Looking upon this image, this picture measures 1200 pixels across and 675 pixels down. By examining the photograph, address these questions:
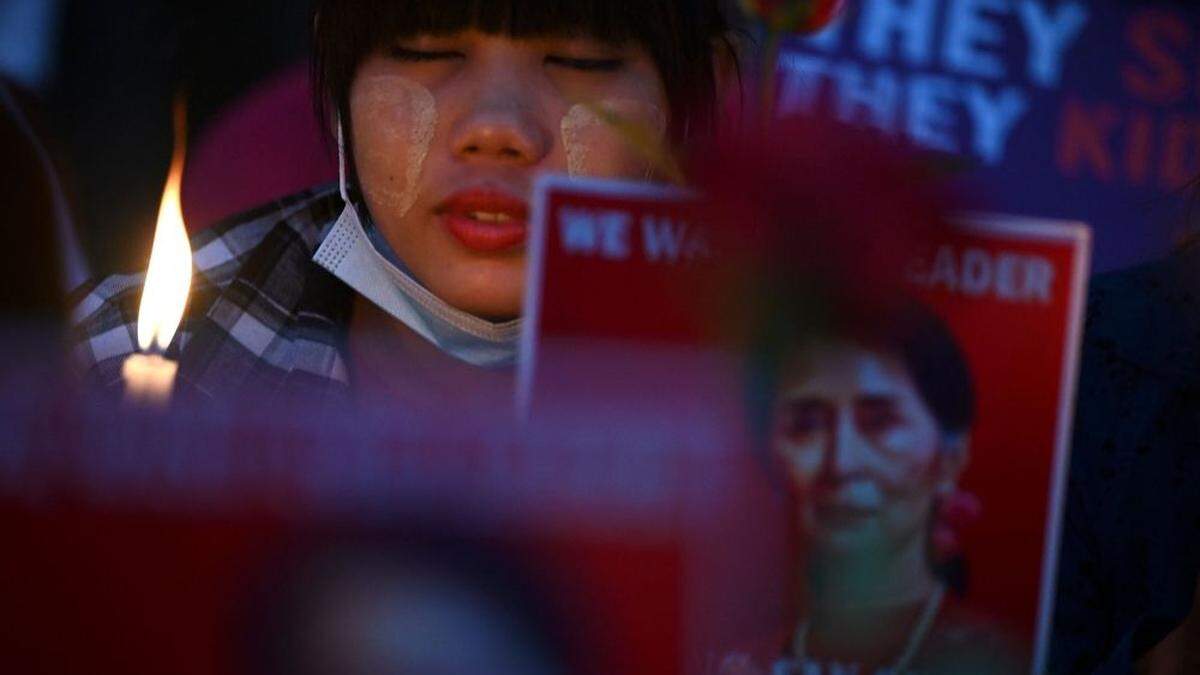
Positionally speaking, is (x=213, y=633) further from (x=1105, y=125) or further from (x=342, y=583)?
(x=1105, y=125)

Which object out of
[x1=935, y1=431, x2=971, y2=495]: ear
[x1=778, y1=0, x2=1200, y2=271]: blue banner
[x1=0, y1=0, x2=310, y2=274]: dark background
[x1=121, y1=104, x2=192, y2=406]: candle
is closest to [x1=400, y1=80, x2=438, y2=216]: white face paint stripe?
[x1=121, y1=104, x2=192, y2=406]: candle

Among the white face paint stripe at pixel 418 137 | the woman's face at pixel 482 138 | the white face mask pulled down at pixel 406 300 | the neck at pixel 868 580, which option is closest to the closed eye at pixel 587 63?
the woman's face at pixel 482 138

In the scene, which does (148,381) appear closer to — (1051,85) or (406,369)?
(406,369)

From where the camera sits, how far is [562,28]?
1218 millimetres

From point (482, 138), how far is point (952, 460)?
0.48 metres

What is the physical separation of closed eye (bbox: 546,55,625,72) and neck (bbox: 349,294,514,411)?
0.29 m

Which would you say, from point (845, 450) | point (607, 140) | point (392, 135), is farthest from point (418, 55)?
point (845, 450)

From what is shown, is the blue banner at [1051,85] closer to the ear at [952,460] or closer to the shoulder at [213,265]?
the shoulder at [213,265]

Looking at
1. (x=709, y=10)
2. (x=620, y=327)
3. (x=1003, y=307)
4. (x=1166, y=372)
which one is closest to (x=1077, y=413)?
(x=1166, y=372)

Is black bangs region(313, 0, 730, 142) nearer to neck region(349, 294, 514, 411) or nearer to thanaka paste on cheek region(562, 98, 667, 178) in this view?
thanaka paste on cheek region(562, 98, 667, 178)

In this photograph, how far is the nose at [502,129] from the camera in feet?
3.74

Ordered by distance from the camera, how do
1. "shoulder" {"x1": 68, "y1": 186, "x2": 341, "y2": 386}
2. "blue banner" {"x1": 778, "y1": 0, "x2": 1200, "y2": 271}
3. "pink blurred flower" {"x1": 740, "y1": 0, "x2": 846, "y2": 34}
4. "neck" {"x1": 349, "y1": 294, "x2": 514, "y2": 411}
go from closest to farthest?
"pink blurred flower" {"x1": 740, "y1": 0, "x2": 846, "y2": 34} < "neck" {"x1": 349, "y1": 294, "x2": 514, "y2": 411} < "shoulder" {"x1": 68, "y1": 186, "x2": 341, "y2": 386} < "blue banner" {"x1": 778, "y1": 0, "x2": 1200, "y2": 271}

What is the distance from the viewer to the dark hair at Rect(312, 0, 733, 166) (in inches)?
47.5

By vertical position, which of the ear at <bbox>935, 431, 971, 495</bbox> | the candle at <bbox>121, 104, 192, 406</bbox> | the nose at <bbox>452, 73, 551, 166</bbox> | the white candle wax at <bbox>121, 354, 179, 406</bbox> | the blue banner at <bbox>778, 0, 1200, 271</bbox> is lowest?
the ear at <bbox>935, 431, 971, 495</bbox>
